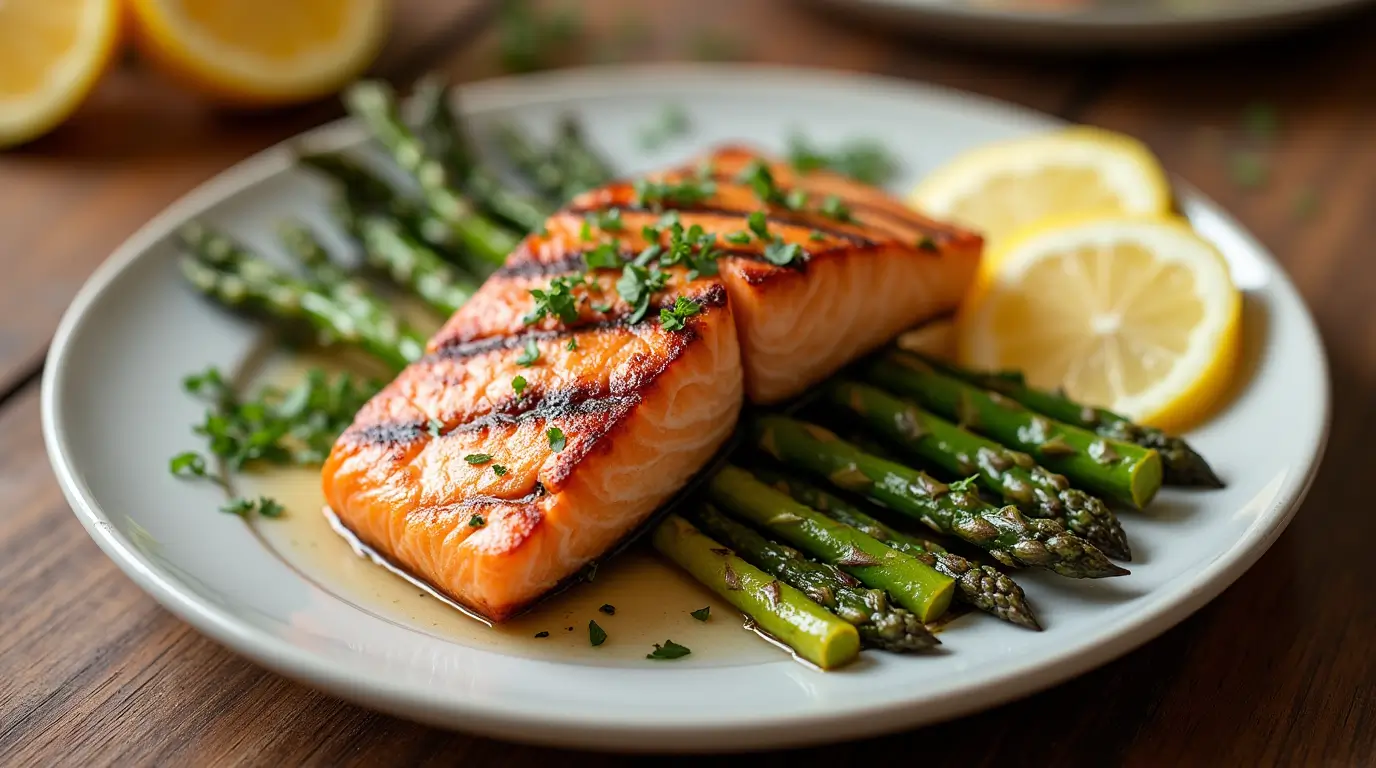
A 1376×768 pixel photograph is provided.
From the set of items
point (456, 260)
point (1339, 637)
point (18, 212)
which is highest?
point (1339, 637)

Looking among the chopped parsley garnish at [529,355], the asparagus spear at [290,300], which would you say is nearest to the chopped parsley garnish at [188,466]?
the asparagus spear at [290,300]

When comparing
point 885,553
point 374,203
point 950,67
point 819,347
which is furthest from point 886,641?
point 950,67

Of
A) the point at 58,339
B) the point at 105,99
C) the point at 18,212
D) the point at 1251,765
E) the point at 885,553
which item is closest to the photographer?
the point at 1251,765

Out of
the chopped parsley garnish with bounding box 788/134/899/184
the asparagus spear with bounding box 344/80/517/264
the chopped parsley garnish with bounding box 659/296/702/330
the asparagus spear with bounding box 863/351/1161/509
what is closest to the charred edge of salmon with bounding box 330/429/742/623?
the chopped parsley garnish with bounding box 659/296/702/330

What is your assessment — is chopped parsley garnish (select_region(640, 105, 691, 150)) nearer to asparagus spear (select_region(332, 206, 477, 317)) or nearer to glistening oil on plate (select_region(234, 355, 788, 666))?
asparagus spear (select_region(332, 206, 477, 317))

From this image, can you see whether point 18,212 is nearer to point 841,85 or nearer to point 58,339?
point 58,339

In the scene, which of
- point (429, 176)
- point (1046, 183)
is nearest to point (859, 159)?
point (1046, 183)

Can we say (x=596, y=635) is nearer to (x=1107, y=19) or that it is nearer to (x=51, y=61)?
(x=1107, y=19)
